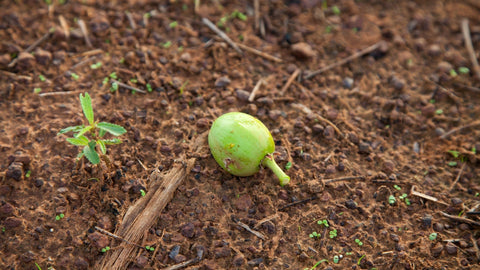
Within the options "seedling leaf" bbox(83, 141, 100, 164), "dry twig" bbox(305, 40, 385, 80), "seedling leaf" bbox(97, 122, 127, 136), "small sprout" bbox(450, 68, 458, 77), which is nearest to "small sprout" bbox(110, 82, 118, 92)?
"seedling leaf" bbox(97, 122, 127, 136)

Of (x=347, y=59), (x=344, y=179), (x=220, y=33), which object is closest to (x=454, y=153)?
(x=344, y=179)

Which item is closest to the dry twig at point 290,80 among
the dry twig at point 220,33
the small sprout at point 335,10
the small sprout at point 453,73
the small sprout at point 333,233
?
the dry twig at point 220,33

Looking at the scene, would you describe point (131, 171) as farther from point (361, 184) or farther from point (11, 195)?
point (361, 184)

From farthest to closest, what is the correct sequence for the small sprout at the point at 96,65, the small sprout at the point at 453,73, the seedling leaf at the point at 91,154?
the small sprout at the point at 453,73
the small sprout at the point at 96,65
the seedling leaf at the point at 91,154

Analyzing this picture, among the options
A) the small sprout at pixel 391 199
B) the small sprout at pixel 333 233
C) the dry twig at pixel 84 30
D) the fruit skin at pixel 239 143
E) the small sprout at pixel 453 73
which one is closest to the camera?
the fruit skin at pixel 239 143

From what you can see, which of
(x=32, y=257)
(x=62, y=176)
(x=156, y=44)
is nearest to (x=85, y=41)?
(x=156, y=44)

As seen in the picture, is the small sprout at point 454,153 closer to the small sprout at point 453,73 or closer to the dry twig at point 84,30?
the small sprout at point 453,73
